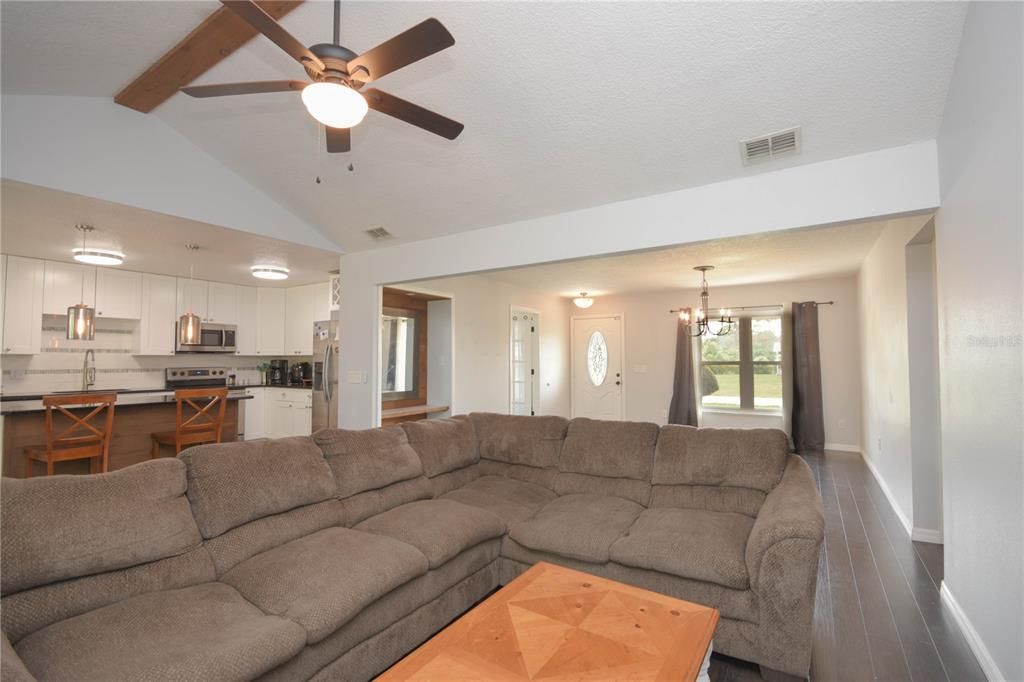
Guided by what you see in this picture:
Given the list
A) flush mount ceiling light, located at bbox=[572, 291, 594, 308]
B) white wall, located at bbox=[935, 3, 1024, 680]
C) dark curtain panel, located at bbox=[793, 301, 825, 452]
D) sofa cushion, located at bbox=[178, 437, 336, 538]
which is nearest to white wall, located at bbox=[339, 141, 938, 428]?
white wall, located at bbox=[935, 3, 1024, 680]

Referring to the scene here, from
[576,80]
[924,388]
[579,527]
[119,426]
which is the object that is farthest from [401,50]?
[119,426]

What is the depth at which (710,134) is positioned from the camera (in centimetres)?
268

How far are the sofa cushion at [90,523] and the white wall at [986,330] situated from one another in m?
3.03

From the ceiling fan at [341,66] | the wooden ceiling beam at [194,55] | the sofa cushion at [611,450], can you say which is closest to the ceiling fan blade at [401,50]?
the ceiling fan at [341,66]

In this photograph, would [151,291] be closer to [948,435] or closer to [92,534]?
[92,534]

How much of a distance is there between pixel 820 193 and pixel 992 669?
7.55ft

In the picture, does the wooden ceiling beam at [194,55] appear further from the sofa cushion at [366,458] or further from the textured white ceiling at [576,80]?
the sofa cushion at [366,458]

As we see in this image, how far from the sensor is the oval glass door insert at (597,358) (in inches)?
335

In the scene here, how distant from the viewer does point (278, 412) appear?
6.52 metres

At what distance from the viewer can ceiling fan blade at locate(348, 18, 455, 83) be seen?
1.55m

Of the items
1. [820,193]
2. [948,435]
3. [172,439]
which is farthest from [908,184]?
[172,439]

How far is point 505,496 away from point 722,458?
4.36 ft

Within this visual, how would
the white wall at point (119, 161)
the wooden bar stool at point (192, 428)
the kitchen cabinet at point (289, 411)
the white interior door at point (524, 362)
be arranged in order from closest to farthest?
the white wall at point (119, 161)
the wooden bar stool at point (192, 428)
the kitchen cabinet at point (289, 411)
the white interior door at point (524, 362)

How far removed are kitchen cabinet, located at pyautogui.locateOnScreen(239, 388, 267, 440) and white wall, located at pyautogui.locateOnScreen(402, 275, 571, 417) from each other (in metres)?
2.68
